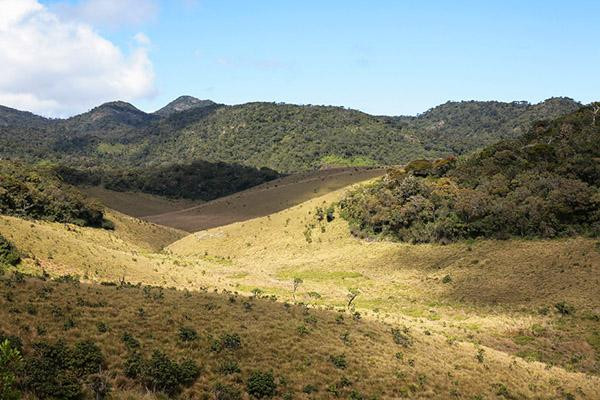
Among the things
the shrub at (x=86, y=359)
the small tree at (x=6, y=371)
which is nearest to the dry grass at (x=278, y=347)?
the shrub at (x=86, y=359)

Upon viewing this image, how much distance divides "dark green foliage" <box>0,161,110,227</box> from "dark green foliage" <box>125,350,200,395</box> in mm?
37149

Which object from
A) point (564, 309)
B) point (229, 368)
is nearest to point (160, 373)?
point (229, 368)

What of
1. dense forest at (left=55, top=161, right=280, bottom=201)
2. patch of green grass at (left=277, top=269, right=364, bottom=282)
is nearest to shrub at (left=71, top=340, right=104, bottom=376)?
patch of green grass at (left=277, top=269, right=364, bottom=282)

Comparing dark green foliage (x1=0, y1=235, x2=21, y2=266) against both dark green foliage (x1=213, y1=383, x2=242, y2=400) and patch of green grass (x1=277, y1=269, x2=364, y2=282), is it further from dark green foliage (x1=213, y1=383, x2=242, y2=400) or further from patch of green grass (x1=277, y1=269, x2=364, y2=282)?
patch of green grass (x1=277, y1=269, x2=364, y2=282)

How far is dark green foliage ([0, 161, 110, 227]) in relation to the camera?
159 ft

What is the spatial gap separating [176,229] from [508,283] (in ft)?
169

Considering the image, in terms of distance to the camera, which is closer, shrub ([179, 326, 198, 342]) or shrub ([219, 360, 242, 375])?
shrub ([219, 360, 242, 375])

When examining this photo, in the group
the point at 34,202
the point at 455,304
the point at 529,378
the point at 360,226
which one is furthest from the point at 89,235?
the point at 529,378

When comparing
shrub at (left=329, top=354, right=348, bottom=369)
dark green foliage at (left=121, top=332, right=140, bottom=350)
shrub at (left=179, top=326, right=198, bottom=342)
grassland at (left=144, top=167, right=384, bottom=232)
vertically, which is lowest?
shrub at (left=329, top=354, right=348, bottom=369)

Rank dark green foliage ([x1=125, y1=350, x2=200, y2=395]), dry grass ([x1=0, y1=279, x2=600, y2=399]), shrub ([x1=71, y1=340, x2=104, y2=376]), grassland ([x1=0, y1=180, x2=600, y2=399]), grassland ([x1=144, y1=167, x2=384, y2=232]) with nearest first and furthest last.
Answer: shrub ([x1=71, y1=340, x2=104, y2=376])
dark green foliage ([x1=125, y1=350, x2=200, y2=395])
dry grass ([x1=0, y1=279, x2=600, y2=399])
grassland ([x1=0, y1=180, x2=600, y2=399])
grassland ([x1=144, y1=167, x2=384, y2=232])

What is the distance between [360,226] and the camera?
51344 mm

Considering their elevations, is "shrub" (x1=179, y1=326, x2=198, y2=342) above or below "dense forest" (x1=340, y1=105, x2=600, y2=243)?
below

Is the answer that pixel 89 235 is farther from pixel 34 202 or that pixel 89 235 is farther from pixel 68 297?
pixel 68 297

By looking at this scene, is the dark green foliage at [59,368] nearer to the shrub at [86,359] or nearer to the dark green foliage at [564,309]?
the shrub at [86,359]
